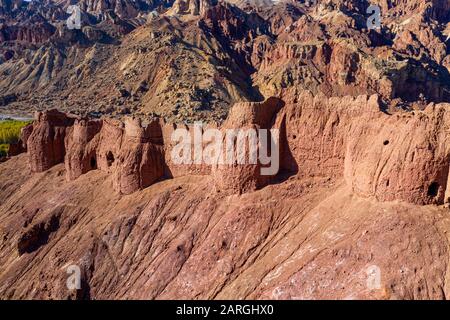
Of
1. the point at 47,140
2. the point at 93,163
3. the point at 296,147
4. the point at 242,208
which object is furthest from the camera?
the point at 47,140

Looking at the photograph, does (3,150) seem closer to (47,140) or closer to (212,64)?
(47,140)

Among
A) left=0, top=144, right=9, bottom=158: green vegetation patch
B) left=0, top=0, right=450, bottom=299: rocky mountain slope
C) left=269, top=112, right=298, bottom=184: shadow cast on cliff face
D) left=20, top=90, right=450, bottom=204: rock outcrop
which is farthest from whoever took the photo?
left=0, top=144, right=9, bottom=158: green vegetation patch

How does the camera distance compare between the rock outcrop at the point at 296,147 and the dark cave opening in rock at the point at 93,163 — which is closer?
the rock outcrop at the point at 296,147

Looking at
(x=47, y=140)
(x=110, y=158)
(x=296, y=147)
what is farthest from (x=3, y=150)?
(x=296, y=147)

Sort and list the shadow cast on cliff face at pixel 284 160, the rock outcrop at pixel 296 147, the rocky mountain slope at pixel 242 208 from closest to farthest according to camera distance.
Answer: the rocky mountain slope at pixel 242 208 → the rock outcrop at pixel 296 147 → the shadow cast on cliff face at pixel 284 160

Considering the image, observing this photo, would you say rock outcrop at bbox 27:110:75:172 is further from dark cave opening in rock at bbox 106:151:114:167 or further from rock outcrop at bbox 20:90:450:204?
dark cave opening in rock at bbox 106:151:114:167

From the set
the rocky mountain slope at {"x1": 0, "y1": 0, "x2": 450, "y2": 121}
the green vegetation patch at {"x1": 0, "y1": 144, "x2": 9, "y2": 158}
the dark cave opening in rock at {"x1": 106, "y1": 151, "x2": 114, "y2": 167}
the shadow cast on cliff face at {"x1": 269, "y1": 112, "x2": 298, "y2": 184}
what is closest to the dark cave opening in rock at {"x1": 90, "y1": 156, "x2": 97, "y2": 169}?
the dark cave opening in rock at {"x1": 106, "y1": 151, "x2": 114, "y2": 167}

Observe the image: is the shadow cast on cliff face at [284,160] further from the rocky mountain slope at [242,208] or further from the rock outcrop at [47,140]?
the rock outcrop at [47,140]

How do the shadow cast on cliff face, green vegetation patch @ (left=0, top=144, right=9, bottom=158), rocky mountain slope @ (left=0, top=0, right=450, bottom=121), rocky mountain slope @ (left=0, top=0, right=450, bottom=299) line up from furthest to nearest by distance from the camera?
1. rocky mountain slope @ (left=0, top=0, right=450, bottom=121)
2. green vegetation patch @ (left=0, top=144, right=9, bottom=158)
3. the shadow cast on cliff face
4. rocky mountain slope @ (left=0, top=0, right=450, bottom=299)

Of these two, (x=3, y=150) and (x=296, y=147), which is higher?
(x=296, y=147)

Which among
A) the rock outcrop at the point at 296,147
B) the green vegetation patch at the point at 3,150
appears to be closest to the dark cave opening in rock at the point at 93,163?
the rock outcrop at the point at 296,147

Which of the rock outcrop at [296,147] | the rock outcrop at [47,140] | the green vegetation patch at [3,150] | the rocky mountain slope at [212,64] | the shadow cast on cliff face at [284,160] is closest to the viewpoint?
the rock outcrop at [296,147]
